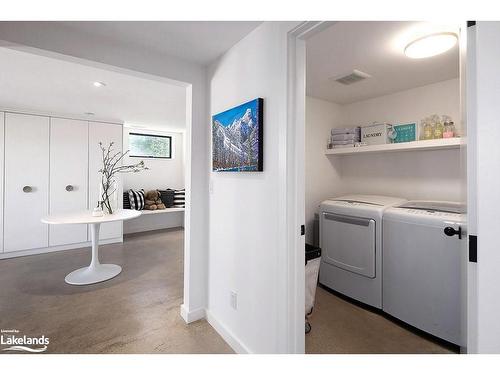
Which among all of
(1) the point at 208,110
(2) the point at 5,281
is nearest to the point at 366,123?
(1) the point at 208,110

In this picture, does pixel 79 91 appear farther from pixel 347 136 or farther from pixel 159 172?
pixel 347 136

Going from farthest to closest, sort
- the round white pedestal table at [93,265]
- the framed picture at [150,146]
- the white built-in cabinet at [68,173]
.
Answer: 1. the framed picture at [150,146]
2. the white built-in cabinet at [68,173]
3. the round white pedestal table at [93,265]

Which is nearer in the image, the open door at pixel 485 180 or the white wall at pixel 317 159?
the open door at pixel 485 180

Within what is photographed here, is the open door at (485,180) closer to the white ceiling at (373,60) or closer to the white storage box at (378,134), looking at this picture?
the white ceiling at (373,60)

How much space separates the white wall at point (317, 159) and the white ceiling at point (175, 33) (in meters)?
1.57

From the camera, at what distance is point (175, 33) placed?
5.62 feet

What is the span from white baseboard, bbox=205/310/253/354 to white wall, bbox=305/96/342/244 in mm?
1554

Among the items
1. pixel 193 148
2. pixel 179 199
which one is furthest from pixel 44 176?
pixel 193 148

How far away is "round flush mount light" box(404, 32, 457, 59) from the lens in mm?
1645

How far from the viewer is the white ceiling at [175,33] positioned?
161 centimetres

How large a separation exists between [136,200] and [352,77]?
14.3 ft

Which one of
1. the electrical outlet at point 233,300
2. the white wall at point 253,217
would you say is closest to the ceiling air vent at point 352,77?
the white wall at point 253,217

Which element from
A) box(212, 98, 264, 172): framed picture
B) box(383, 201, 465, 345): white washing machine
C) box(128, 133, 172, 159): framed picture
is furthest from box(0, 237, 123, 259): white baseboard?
box(383, 201, 465, 345): white washing machine
